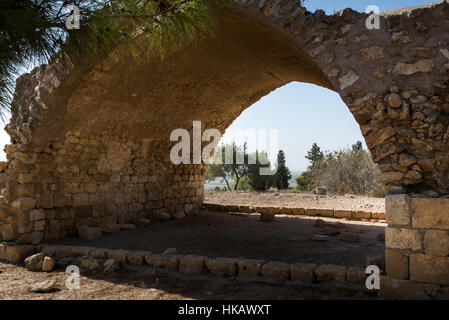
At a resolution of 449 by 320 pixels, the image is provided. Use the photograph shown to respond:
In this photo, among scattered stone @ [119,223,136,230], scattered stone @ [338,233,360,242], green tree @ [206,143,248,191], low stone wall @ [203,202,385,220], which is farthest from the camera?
green tree @ [206,143,248,191]

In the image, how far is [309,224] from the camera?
25.7 feet

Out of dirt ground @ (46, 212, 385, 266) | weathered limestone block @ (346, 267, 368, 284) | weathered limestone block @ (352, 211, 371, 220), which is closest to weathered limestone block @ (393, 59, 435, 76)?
weathered limestone block @ (346, 267, 368, 284)

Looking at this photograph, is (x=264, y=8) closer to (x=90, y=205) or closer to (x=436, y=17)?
(x=436, y=17)

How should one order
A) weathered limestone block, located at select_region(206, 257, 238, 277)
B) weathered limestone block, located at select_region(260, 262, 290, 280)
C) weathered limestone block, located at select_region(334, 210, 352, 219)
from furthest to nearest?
weathered limestone block, located at select_region(334, 210, 352, 219)
weathered limestone block, located at select_region(206, 257, 238, 277)
weathered limestone block, located at select_region(260, 262, 290, 280)

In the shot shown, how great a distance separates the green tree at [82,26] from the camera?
2963 mm

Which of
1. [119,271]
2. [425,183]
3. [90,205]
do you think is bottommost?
[119,271]

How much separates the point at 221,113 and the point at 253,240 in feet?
12.4

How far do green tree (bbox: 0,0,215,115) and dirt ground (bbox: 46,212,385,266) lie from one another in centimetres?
316

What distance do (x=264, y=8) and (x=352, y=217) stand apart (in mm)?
6078

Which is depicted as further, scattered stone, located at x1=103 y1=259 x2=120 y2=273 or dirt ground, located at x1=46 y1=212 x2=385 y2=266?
dirt ground, located at x1=46 y1=212 x2=385 y2=266

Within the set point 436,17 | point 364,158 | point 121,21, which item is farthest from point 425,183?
point 364,158

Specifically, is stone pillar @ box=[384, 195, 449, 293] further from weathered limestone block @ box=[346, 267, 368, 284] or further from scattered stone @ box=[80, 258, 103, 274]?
scattered stone @ box=[80, 258, 103, 274]

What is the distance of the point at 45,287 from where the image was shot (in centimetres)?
408

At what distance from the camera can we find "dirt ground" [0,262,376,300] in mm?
3635
